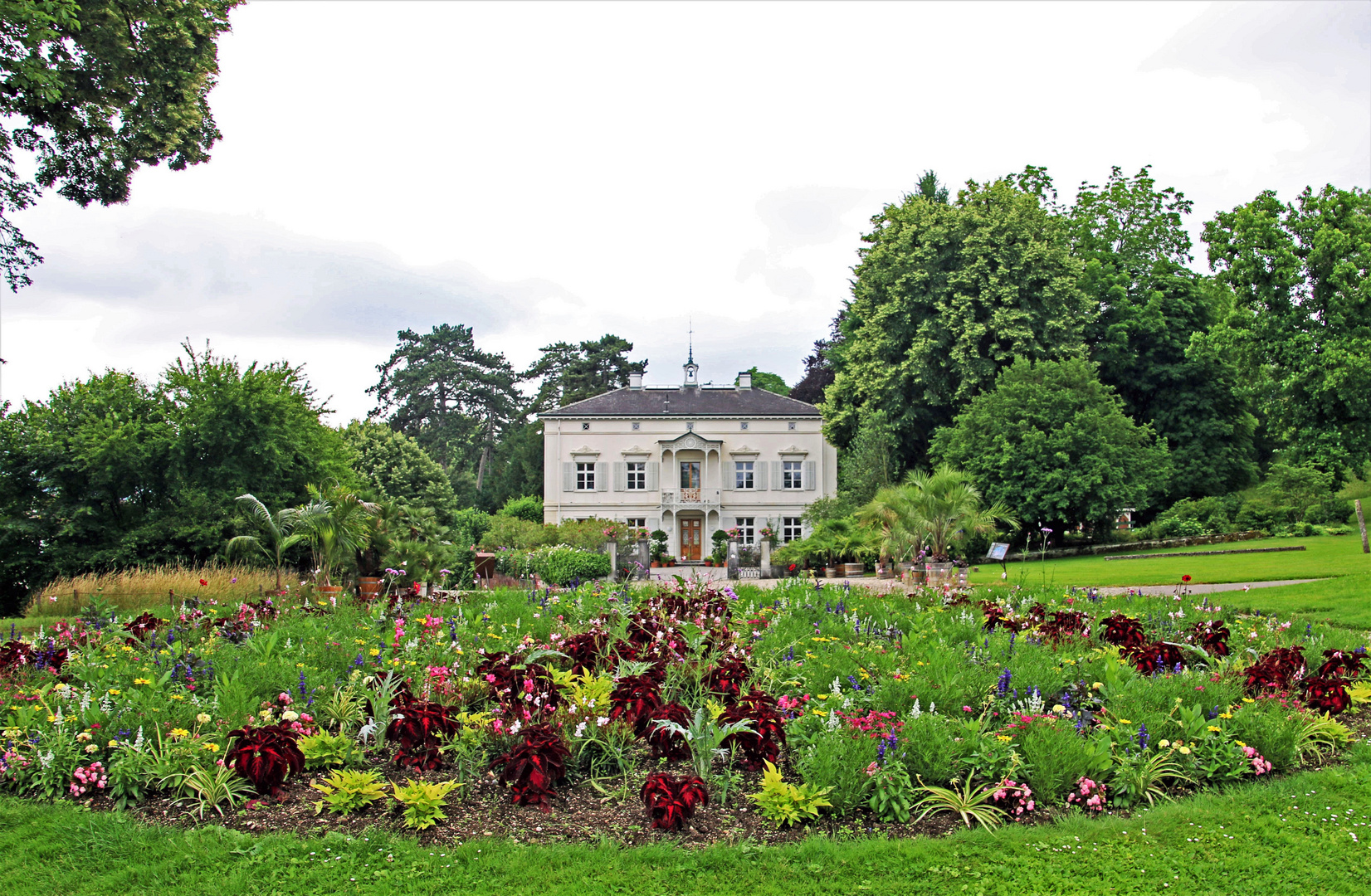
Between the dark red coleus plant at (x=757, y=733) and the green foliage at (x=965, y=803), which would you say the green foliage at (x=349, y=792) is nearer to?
the dark red coleus plant at (x=757, y=733)

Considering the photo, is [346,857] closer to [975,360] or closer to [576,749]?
[576,749]

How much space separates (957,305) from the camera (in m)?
29.3

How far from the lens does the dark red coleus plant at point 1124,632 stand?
22.9 ft

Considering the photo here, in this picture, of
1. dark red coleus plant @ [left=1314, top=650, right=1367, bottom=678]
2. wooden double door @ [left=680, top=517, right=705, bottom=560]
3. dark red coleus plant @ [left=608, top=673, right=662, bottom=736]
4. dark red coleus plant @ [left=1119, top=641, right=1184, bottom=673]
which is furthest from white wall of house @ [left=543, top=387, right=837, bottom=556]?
dark red coleus plant @ [left=608, top=673, right=662, bottom=736]

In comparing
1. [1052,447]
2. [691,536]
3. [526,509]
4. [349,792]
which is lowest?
[349,792]

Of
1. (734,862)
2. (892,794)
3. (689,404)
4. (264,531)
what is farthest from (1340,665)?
(689,404)

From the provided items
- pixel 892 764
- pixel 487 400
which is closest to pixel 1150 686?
pixel 892 764

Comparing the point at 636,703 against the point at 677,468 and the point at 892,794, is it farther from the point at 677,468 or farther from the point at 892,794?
the point at 677,468

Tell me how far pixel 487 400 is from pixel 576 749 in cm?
5397

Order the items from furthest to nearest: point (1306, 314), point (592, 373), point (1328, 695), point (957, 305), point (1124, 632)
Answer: point (592, 373)
point (957, 305)
point (1306, 314)
point (1124, 632)
point (1328, 695)

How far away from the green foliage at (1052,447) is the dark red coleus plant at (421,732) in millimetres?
23206

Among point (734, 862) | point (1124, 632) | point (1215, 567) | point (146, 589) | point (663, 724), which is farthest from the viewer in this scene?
point (1215, 567)

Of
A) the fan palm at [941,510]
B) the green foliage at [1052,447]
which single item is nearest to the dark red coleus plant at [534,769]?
the fan palm at [941,510]

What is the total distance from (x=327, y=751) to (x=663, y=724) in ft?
6.18
